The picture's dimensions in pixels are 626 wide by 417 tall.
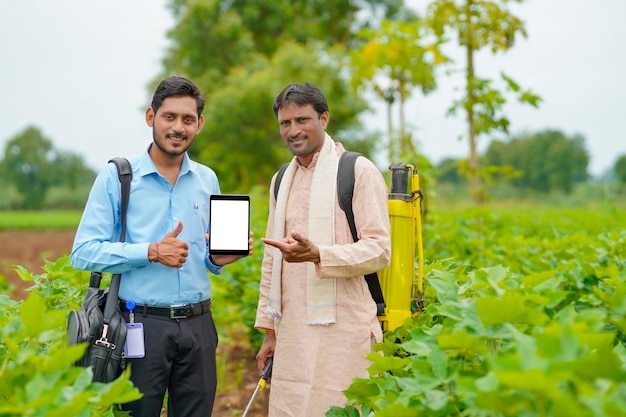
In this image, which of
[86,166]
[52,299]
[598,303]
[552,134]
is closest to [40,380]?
[52,299]

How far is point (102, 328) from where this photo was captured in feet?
8.99

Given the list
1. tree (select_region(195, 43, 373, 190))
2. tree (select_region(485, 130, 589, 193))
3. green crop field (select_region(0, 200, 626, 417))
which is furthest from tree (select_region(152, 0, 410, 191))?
tree (select_region(485, 130, 589, 193))

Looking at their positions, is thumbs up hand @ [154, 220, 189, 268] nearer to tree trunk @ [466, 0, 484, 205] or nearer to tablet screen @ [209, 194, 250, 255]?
tablet screen @ [209, 194, 250, 255]

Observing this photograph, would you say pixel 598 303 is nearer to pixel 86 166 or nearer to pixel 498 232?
pixel 498 232

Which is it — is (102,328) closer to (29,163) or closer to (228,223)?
(228,223)

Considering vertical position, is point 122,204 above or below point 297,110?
below

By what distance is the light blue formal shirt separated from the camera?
2.76m

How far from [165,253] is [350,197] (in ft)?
2.62

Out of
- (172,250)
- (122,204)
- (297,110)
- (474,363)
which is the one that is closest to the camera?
(474,363)

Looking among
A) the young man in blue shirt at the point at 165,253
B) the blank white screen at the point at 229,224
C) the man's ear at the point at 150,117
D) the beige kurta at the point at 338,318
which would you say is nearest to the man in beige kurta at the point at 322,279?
the beige kurta at the point at 338,318

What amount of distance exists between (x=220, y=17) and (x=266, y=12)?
9.98ft

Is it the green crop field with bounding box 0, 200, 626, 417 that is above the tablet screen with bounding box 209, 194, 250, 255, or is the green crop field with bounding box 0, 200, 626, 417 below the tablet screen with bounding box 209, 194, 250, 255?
below

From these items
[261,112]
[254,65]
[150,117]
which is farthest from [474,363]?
[254,65]

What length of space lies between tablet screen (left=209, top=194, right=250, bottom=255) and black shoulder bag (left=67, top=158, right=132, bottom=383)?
0.36 m
